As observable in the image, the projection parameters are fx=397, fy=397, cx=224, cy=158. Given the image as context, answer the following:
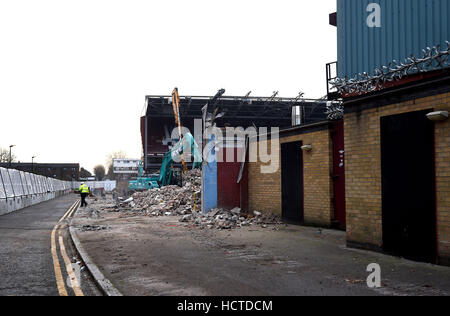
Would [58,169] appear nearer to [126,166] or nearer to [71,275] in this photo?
[126,166]

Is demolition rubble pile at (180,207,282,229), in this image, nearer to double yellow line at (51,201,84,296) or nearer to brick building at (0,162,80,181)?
double yellow line at (51,201,84,296)

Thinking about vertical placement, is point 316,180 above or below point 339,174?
below

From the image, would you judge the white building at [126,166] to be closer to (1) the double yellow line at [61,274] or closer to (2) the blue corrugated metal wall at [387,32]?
(1) the double yellow line at [61,274]

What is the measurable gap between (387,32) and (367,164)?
17.0 feet

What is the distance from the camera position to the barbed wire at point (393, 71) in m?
10.2

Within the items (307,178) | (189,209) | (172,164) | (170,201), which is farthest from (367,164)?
(172,164)

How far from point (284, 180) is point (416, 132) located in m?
7.38

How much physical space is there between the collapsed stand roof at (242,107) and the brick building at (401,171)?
40.7 meters

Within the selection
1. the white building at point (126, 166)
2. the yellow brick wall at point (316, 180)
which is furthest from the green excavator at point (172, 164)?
the white building at point (126, 166)

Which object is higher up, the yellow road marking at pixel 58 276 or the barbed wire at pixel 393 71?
the barbed wire at pixel 393 71

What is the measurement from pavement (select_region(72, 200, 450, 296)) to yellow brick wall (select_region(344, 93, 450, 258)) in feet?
2.02

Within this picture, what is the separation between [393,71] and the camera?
444 inches

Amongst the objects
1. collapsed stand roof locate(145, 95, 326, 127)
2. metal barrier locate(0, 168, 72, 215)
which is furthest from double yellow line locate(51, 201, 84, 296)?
collapsed stand roof locate(145, 95, 326, 127)

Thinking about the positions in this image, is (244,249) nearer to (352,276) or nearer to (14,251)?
(352,276)
